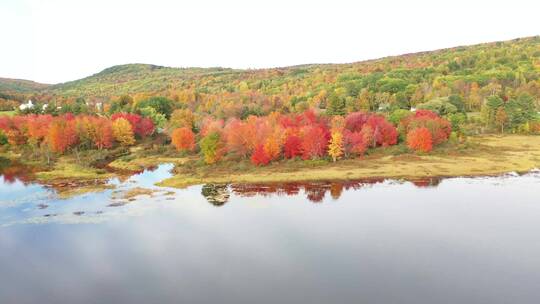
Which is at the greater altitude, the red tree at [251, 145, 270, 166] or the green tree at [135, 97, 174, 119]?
the green tree at [135, 97, 174, 119]

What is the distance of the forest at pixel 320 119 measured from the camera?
240ft

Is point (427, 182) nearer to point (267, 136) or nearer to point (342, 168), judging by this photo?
point (342, 168)

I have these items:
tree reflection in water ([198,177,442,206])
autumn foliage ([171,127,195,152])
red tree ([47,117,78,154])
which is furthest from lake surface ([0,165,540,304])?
red tree ([47,117,78,154])

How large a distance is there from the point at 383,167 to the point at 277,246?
112ft

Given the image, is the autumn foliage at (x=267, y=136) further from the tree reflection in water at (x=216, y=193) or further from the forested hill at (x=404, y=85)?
the forested hill at (x=404, y=85)

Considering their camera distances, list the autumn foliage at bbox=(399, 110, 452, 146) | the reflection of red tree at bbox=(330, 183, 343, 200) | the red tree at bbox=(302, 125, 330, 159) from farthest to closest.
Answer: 1. the autumn foliage at bbox=(399, 110, 452, 146)
2. the red tree at bbox=(302, 125, 330, 159)
3. the reflection of red tree at bbox=(330, 183, 343, 200)

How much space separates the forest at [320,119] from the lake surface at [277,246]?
55.0ft

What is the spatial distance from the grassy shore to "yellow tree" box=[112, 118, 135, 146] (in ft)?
90.6

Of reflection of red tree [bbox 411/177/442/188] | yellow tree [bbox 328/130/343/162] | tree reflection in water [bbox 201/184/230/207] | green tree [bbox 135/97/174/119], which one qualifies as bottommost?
reflection of red tree [bbox 411/177/442/188]

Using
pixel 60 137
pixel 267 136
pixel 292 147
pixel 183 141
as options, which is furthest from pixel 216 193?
pixel 60 137

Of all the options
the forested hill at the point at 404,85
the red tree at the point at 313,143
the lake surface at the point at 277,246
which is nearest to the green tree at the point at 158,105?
the forested hill at the point at 404,85

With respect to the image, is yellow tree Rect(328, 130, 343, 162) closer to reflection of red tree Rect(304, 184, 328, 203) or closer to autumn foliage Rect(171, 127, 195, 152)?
reflection of red tree Rect(304, 184, 328, 203)

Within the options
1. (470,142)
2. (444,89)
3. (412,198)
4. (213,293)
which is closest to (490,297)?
(213,293)

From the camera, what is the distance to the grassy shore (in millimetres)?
63219
